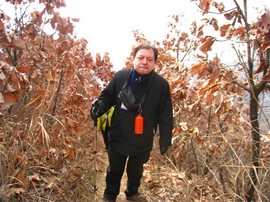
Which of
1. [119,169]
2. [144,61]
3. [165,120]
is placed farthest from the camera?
[119,169]

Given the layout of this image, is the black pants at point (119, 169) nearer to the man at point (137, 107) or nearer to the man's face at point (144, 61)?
the man at point (137, 107)

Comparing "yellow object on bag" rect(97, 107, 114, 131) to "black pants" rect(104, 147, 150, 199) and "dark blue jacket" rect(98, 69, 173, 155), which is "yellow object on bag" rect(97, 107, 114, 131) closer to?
"dark blue jacket" rect(98, 69, 173, 155)

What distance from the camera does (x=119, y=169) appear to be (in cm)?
336

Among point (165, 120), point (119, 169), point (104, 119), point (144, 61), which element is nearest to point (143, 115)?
point (165, 120)

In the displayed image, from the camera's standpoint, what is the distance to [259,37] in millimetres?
2344

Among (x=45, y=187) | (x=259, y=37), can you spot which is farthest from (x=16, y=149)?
(x=259, y=37)

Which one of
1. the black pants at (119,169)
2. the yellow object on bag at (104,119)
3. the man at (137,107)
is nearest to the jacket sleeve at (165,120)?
the man at (137,107)

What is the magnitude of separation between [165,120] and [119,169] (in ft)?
2.42

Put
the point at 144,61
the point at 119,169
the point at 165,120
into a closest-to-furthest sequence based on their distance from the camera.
Answer: 1. the point at 144,61
2. the point at 165,120
3. the point at 119,169

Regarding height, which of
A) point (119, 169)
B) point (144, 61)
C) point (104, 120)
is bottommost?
point (119, 169)

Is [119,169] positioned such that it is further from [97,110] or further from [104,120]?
[97,110]

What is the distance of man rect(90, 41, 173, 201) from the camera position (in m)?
3.09

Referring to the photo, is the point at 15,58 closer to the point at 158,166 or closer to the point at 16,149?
the point at 16,149

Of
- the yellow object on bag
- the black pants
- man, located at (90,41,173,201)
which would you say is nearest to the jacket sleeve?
man, located at (90,41,173,201)
